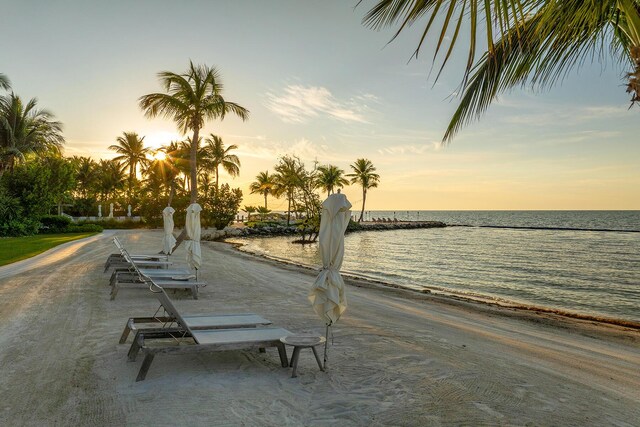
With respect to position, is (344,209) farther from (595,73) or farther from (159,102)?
(159,102)

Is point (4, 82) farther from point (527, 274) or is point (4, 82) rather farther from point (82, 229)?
point (527, 274)

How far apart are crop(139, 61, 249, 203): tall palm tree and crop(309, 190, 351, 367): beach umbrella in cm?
1546

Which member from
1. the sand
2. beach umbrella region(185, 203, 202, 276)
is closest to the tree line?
beach umbrella region(185, 203, 202, 276)

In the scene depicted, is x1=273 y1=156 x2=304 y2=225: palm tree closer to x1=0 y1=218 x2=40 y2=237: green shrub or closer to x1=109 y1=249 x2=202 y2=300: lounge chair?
x1=0 y1=218 x2=40 y2=237: green shrub

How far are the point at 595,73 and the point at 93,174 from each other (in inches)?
2452

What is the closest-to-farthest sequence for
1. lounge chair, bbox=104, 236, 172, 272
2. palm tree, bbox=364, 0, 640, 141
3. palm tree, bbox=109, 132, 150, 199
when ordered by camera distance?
palm tree, bbox=364, 0, 640, 141, lounge chair, bbox=104, 236, 172, 272, palm tree, bbox=109, 132, 150, 199

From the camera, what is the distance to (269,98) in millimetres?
16828

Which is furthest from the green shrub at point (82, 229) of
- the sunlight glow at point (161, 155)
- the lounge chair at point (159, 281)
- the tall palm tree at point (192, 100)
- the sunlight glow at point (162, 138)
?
the lounge chair at point (159, 281)

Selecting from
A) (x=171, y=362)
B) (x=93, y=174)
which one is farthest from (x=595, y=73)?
(x=93, y=174)

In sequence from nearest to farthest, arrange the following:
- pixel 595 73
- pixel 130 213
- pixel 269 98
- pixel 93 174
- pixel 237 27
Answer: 1. pixel 595 73
2. pixel 237 27
3. pixel 269 98
4. pixel 130 213
5. pixel 93 174

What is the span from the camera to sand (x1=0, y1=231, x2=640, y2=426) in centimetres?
374

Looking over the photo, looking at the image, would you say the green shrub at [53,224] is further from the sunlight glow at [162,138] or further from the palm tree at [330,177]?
the palm tree at [330,177]

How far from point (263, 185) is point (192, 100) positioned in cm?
4581

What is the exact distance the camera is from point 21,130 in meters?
32.5
